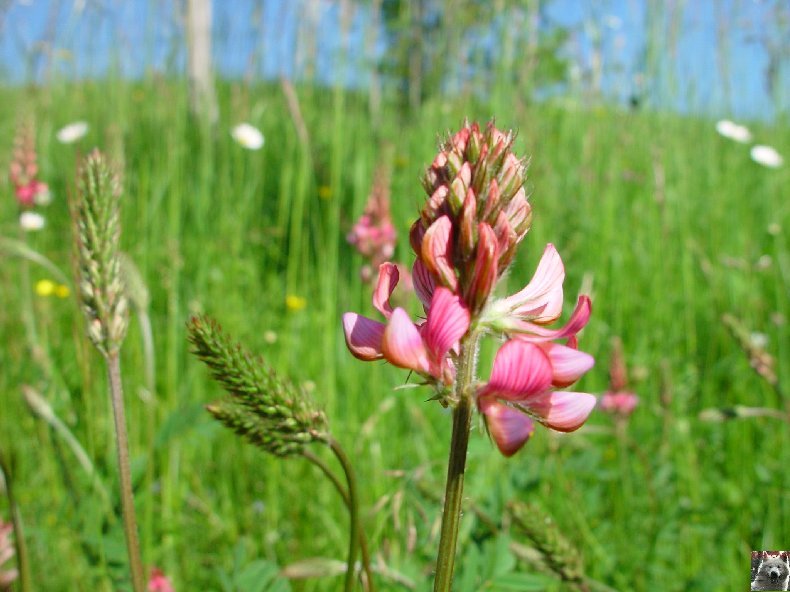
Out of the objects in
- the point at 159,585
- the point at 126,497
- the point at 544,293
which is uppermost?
the point at 544,293

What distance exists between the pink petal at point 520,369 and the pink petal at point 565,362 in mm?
39

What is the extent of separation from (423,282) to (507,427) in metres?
0.19

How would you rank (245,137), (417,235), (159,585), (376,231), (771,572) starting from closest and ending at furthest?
(417,235)
(771,572)
(159,585)
(376,231)
(245,137)

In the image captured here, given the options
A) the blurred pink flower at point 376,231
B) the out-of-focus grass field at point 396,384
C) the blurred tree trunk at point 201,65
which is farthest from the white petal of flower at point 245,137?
the blurred pink flower at point 376,231

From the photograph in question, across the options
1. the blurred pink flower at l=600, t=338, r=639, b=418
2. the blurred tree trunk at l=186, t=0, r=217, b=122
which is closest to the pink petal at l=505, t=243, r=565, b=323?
the blurred pink flower at l=600, t=338, r=639, b=418

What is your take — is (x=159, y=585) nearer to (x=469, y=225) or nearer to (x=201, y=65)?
(x=469, y=225)

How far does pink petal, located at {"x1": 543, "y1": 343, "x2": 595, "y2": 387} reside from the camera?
62 centimetres

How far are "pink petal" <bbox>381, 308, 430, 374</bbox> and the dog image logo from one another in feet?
2.99

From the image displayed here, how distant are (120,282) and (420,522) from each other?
732 mm

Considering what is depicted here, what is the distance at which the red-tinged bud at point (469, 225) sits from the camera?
0.62m

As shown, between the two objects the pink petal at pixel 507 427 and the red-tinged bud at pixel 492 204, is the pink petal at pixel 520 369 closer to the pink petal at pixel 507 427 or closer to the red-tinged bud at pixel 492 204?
the pink petal at pixel 507 427

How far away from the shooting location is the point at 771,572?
1207 millimetres

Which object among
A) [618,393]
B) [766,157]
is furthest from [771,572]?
[766,157]

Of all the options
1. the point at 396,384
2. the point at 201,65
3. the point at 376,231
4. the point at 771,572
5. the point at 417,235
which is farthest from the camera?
the point at 201,65
